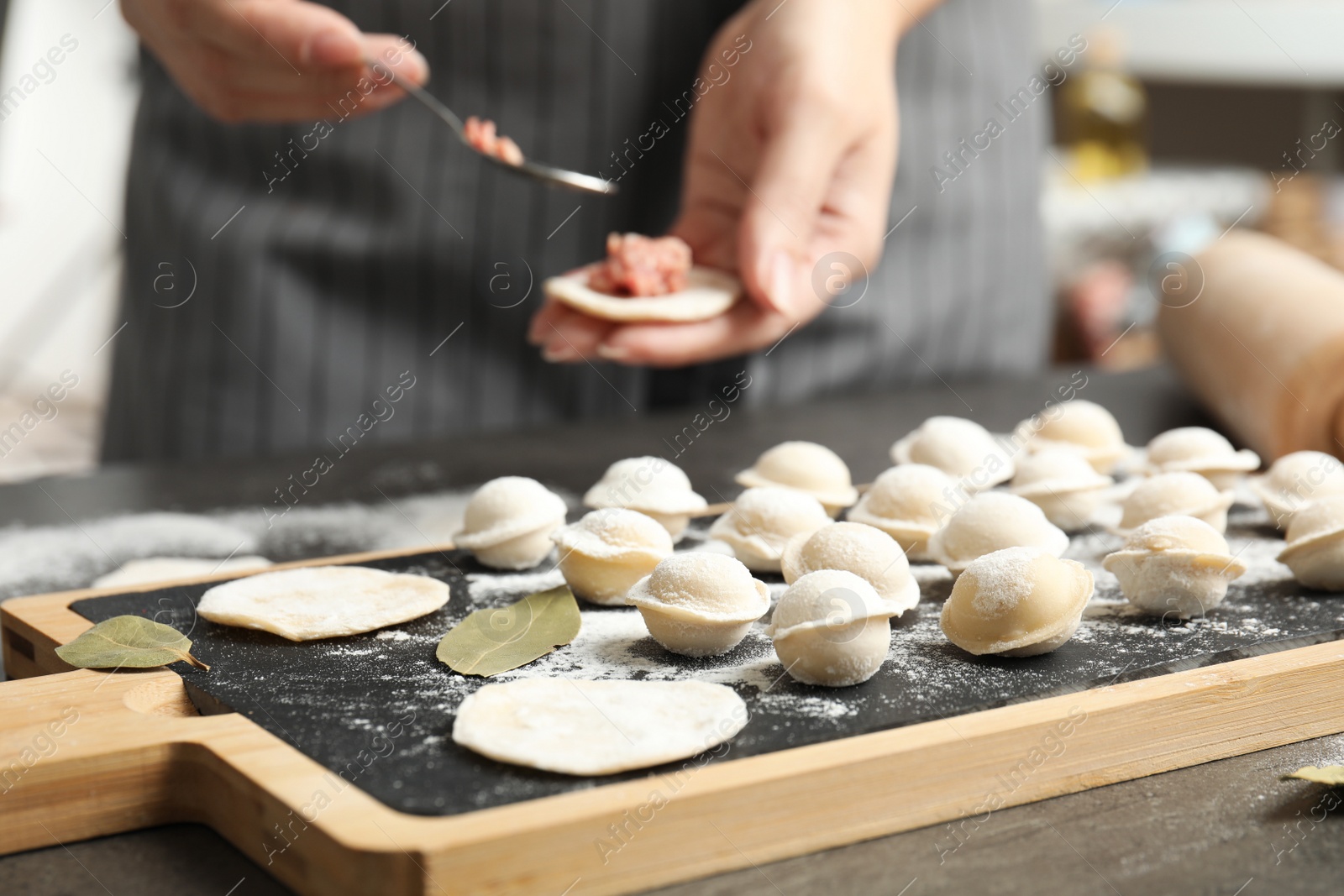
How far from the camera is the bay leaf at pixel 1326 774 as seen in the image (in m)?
0.72

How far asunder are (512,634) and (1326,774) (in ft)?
1.65

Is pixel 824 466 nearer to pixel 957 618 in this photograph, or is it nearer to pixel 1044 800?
pixel 957 618

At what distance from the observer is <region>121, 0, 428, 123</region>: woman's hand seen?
4.65ft

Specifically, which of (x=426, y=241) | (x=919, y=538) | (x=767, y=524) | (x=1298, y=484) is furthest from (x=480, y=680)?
(x=426, y=241)

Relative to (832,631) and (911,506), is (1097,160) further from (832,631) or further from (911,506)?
(832,631)

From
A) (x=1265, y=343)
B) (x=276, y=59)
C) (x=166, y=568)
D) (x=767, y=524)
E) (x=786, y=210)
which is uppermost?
(x=276, y=59)

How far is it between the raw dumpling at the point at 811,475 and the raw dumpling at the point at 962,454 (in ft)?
0.35

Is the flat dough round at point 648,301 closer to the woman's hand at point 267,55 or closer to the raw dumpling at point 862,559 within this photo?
the woman's hand at point 267,55

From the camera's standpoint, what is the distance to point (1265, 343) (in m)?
1.52

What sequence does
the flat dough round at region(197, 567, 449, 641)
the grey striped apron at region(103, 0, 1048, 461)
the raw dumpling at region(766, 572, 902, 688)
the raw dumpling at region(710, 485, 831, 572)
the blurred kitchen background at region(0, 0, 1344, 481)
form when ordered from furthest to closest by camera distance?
1. the blurred kitchen background at region(0, 0, 1344, 481)
2. the grey striped apron at region(103, 0, 1048, 461)
3. the raw dumpling at region(710, 485, 831, 572)
4. the flat dough round at region(197, 567, 449, 641)
5. the raw dumpling at region(766, 572, 902, 688)

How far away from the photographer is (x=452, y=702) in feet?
2.57

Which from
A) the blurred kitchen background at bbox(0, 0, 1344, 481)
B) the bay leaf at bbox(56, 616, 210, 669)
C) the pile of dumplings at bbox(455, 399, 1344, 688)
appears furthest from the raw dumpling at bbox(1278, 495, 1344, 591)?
the blurred kitchen background at bbox(0, 0, 1344, 481)

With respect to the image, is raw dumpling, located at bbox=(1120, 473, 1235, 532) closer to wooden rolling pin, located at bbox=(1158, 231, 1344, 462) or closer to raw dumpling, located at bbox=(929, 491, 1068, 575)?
raw dumpling, located at bbox=(929, 491, 1068, 575)

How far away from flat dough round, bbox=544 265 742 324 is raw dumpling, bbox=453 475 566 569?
44 cm
